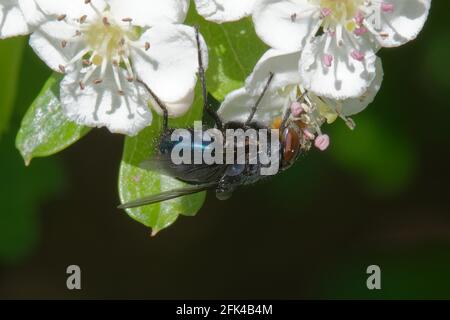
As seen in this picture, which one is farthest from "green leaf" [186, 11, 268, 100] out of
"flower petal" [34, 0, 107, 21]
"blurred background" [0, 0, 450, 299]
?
"blurred background" [0, 0, 450, 299]

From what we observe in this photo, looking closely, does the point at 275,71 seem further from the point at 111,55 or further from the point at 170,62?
the point at 111,55

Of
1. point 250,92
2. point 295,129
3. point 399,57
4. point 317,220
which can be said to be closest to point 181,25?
point 250,92

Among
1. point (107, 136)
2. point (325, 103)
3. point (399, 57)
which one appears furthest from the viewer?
point (107, 136)

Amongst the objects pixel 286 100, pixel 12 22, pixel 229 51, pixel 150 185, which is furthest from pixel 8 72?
pixel 286 100

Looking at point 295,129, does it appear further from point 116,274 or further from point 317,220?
point 116,274

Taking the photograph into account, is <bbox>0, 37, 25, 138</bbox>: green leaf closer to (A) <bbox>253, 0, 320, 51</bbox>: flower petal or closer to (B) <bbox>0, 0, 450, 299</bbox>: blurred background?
(B) <bbox>0, 0, 450, 299</bbox>: blurred background

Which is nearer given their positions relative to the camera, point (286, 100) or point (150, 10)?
point (150, 10)
